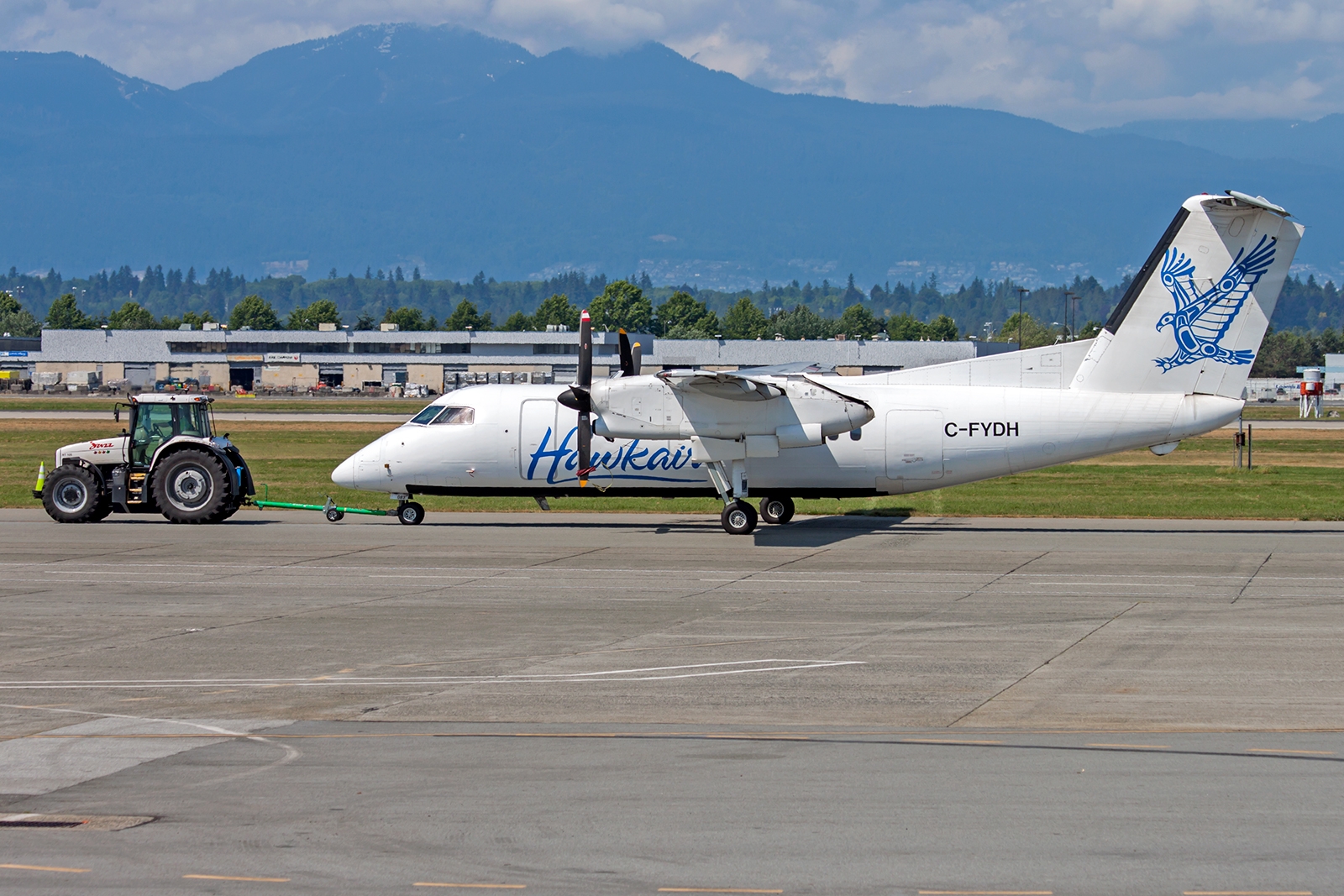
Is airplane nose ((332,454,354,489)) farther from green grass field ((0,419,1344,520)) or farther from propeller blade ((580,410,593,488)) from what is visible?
green grass field ((0,419,1344,520))

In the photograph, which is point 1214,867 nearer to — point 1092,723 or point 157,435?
point 1092,723

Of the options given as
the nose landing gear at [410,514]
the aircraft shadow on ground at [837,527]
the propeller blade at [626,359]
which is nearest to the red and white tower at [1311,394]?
the aircraft shadow on ground at [837,527]

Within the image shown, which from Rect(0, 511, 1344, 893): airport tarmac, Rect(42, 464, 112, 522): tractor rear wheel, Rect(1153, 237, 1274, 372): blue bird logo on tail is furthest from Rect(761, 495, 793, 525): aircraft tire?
Rect(42, 464, 112, 522): tractor rear wheel

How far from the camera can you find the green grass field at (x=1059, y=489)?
36969mm

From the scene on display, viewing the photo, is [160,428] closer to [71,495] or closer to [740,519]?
[71,495]

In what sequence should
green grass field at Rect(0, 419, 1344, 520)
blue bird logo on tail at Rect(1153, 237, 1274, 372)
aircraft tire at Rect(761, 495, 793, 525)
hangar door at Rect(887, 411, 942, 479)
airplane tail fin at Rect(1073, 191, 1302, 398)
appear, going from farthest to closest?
green grass field at Rect(0, 419, 1344, 520)
aircraft tire at Rect(761, 495, 793, 525)
hangar door at Rect(887, 411, 942, 479)
blue bird logo on tail at Rect(1153, 237, 1274, 372)
airplane tail fin at Rect(1073, 191, 1302, 398)

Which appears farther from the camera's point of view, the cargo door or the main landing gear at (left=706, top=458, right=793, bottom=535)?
the cargo door

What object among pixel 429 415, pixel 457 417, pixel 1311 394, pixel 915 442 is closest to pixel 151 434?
pixel 429 415

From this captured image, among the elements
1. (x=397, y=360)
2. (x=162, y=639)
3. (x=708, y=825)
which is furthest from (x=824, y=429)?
(x=397, y=360)

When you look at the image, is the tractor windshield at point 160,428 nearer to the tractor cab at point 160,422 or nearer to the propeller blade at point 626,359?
the tractor cab at point 160,422

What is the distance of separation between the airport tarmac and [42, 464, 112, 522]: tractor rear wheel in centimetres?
791

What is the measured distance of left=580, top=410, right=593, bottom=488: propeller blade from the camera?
30328 mm

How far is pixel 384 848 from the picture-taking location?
9.18m

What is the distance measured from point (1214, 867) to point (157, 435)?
29.1 m
